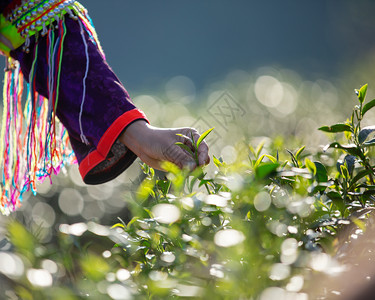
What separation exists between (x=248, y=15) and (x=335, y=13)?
2542 millimetres

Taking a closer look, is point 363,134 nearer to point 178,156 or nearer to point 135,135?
point 178,156

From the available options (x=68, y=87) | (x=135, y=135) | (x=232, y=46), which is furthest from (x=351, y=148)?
(x=232, y=46)

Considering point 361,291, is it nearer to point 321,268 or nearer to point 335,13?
point 321,268

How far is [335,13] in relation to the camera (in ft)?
29.4

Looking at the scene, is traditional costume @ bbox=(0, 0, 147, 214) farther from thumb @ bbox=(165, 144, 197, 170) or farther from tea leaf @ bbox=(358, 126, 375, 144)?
tea leaf @ bbox=(358, 126, 375, 144)

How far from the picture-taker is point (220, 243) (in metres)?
0.57

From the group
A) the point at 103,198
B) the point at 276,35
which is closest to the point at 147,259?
the point at 103,198

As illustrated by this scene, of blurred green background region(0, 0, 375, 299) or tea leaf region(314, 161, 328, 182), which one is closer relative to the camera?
tea leaf region(314, 161, 328, 182)

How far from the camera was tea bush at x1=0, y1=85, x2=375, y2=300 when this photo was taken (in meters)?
0.54

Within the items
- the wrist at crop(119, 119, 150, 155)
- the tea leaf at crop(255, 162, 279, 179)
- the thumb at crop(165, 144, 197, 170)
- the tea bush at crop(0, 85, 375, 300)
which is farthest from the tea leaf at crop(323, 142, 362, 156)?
the wrist at crop(119, 119, 150, 155)

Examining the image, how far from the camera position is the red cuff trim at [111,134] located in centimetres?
108

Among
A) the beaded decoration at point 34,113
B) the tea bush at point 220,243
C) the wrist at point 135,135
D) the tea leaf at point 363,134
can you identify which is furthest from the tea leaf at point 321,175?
the beaded decoration at point 34,113

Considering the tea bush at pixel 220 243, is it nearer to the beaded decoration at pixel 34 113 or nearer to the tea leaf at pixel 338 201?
the tea leaf at pixel 338 201

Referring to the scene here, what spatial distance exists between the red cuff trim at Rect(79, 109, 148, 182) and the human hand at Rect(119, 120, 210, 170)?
0.04 ft
